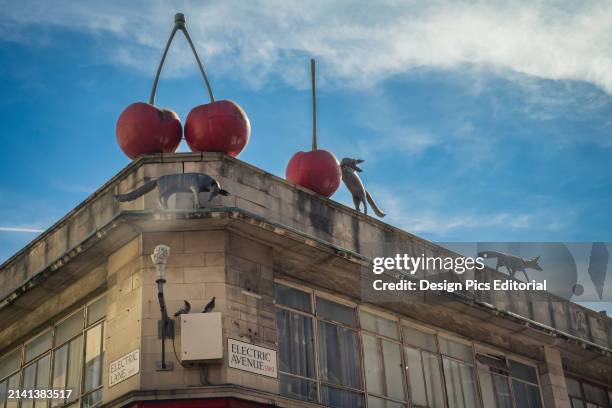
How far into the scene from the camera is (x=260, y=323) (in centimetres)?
1977

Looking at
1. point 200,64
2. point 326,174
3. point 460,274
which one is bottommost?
point 460,274

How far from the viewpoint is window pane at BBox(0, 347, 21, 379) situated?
2402cm

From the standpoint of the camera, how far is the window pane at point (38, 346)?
23.0 meters

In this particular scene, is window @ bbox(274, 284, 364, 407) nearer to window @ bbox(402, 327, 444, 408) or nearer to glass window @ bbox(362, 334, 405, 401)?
glass window @ bbox(362, 334, 405, 401)

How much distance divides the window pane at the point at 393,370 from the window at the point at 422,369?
0.27m

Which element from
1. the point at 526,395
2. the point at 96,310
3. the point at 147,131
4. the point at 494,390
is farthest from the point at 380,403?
the point at 147,131

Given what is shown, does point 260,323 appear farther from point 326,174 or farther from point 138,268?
point 326,174

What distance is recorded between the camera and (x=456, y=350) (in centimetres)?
2464

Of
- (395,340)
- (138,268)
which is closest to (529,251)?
(395,340)

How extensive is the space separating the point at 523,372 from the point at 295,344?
8323 millimetres

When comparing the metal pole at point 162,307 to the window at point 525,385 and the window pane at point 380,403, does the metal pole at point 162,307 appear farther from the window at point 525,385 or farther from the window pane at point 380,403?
the window at point 525,385

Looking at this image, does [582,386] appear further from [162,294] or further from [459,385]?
[162,294]

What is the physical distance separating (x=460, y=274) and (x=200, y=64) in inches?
327

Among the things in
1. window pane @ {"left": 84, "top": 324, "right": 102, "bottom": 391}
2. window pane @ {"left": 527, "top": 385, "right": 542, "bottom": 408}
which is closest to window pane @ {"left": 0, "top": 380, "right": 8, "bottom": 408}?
window pane @ {"left": 84, "top": 324, "right": 102, "bottom": 391}
